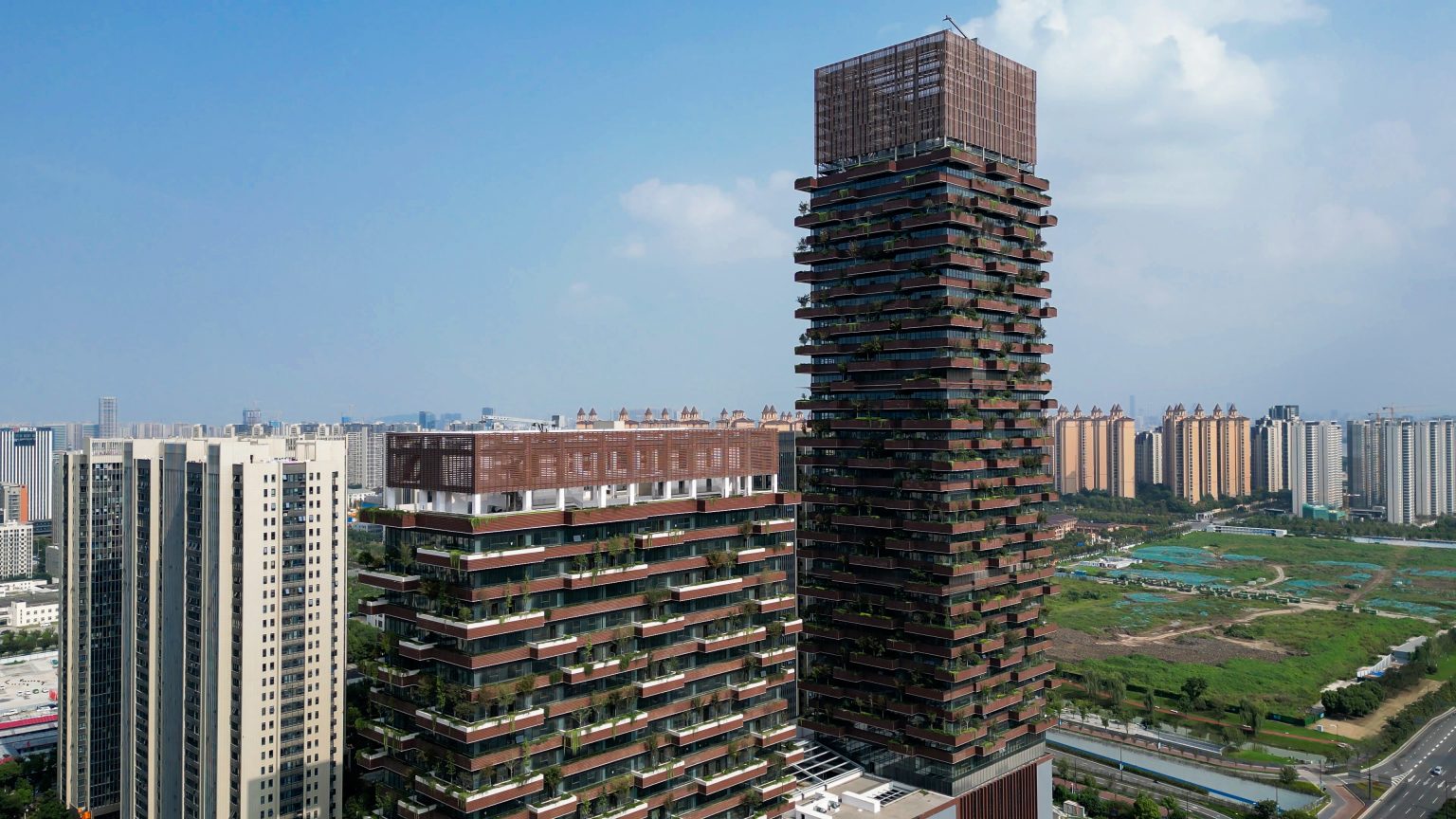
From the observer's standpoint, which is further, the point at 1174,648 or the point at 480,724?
the point at 1174,648

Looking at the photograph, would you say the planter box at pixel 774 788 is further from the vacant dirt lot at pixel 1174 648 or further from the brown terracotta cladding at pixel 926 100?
the vacant dirt lot at pixel 1174 648

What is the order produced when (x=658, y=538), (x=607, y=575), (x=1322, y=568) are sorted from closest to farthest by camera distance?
(x=607, y=575), (x=658, y=538), (x=1322, y=568)

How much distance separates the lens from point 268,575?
169 ft

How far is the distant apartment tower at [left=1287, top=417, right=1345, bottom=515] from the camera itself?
174 m

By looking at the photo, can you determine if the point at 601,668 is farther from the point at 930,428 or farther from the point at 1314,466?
the point at 1314,466

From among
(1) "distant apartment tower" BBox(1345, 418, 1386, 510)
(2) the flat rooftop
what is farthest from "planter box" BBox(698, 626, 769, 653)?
(1) "distant apartment tower" BBox(1345, 418, 1386, 510)

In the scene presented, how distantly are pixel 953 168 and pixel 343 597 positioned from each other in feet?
136

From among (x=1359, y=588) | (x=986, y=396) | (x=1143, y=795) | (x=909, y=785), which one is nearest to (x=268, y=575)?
(x=909, y=785)

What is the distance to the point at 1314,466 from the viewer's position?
174875 mm

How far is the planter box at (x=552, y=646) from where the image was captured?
2938cm

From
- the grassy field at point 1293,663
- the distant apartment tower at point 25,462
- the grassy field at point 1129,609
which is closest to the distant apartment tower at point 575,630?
the grassy field at point 1293,663

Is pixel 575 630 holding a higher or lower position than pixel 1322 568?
higher

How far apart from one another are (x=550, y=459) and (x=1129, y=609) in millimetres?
94149

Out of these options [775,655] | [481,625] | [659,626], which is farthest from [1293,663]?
[481,625]
